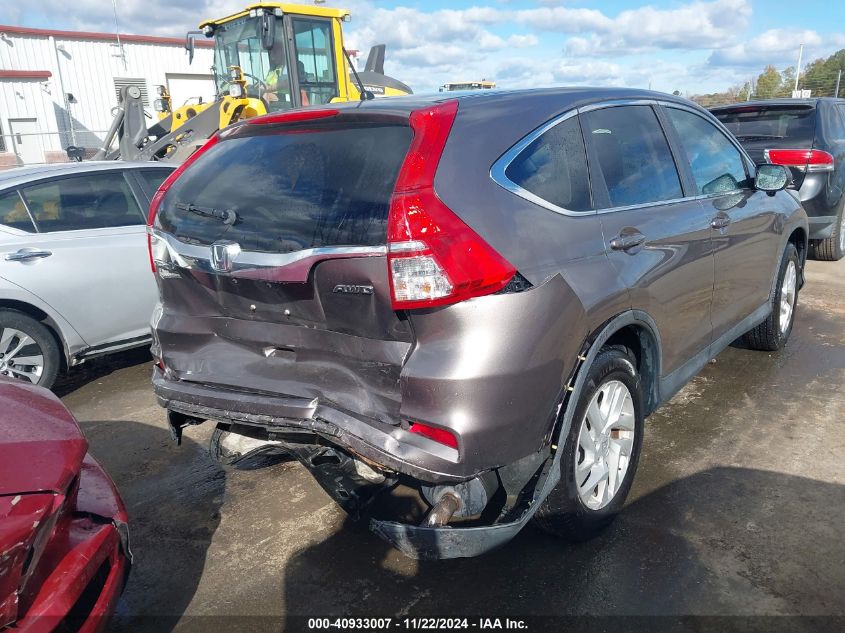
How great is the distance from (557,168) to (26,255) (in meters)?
3.70

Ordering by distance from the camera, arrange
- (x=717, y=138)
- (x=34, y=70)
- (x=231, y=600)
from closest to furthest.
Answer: (x=231, y=600) < (x=717, y=138) < (x=34, y=70)

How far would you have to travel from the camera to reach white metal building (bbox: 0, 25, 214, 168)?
959 inches

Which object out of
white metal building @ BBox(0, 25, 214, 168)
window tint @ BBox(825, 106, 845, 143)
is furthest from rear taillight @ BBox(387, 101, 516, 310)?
white metal building @ BBox(0, 25, 214, 168)

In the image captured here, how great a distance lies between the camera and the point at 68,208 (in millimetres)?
4883

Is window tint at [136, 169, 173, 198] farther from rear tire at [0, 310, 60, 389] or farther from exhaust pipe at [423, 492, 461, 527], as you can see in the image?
exhaust pipe at [423, 492, 461, 527]

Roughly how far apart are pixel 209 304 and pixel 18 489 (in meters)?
1.13

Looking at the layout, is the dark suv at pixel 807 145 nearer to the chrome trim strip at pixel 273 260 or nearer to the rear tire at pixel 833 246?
the rear tire at pixel 833 246

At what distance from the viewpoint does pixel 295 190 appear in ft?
8.35

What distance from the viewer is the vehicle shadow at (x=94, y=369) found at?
16.8 ft

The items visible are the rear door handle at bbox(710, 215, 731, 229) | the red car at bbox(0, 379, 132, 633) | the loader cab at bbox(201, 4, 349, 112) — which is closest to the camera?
the red car at bbox(0, 379, 132, 633)

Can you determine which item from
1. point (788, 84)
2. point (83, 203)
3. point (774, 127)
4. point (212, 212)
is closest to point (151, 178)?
point (83, 203)

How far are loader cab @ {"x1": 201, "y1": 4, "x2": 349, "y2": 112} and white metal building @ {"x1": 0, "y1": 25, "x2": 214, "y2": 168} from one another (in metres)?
15.9

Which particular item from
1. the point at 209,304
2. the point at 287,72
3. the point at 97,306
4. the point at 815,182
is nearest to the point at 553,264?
the point at 209,304

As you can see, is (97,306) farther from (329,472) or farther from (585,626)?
(585,626)
